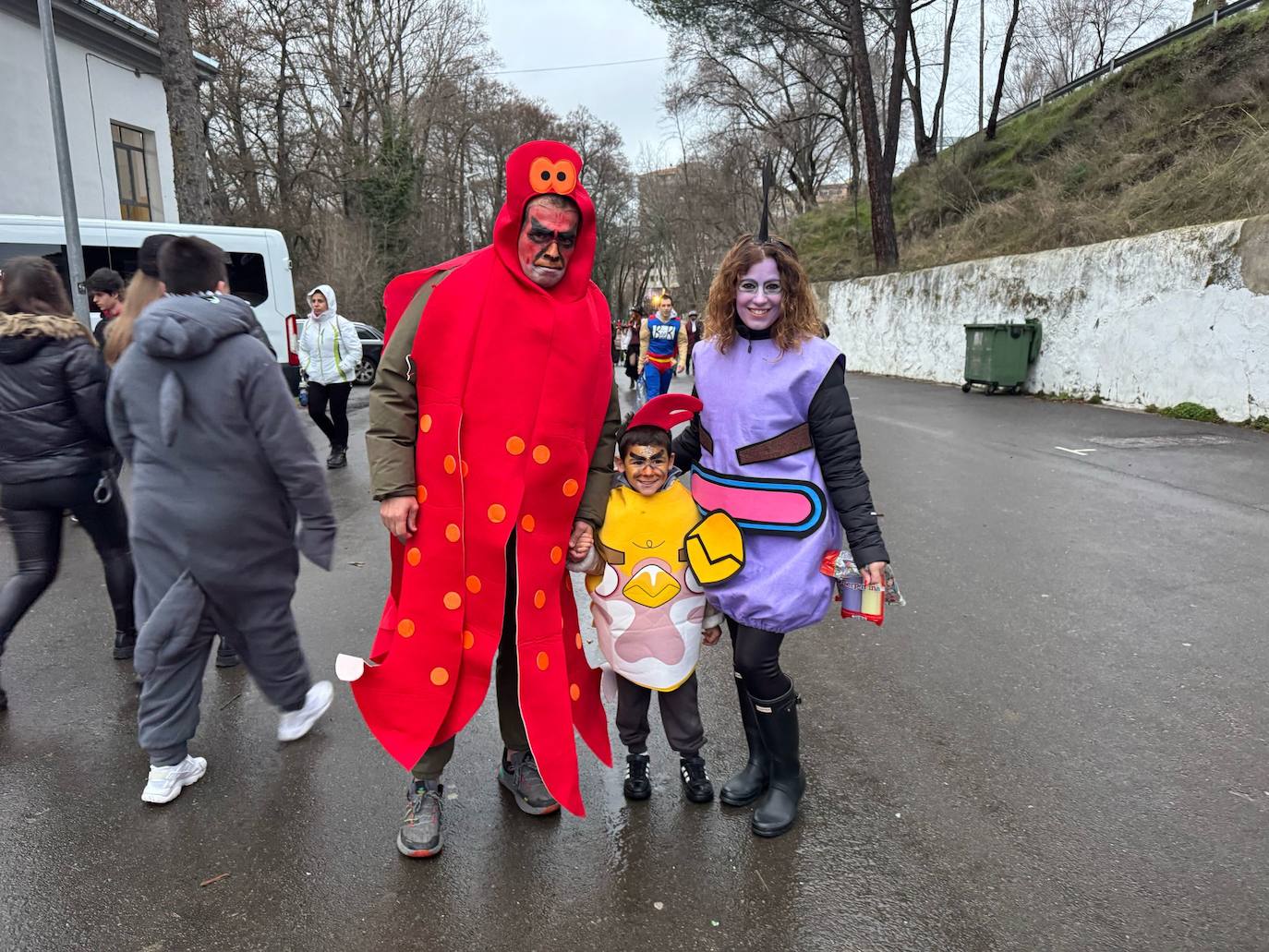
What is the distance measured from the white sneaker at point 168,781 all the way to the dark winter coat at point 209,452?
55 centimetres

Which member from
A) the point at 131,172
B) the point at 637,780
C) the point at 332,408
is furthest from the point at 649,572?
the point at 131,172

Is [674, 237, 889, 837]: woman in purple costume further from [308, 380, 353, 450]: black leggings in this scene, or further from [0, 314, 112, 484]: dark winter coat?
[308, 380, 353, 450]: black leggings

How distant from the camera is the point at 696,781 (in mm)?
2975

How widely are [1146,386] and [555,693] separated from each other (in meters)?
12.5

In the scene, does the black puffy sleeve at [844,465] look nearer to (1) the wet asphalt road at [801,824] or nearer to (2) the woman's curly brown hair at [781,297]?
(2) the woman's curly brown hair at [781,297]

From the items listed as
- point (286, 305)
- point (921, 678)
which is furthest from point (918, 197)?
point (921, 678)

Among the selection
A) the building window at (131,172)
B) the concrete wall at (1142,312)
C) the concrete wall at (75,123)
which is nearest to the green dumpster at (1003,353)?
Result: the concrete wall at (1142,312)

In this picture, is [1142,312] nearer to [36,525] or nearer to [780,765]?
[780,765]

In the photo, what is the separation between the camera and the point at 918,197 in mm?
28656

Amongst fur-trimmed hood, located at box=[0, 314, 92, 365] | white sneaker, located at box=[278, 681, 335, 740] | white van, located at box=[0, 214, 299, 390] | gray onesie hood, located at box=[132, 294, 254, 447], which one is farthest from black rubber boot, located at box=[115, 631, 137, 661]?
white van, located at box=[0, 214, 299, 390]

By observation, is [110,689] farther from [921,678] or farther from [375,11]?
[375,11]

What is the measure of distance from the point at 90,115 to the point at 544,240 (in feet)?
67.7

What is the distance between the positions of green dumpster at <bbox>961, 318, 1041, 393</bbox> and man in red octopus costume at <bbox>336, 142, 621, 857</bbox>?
45.9 feet

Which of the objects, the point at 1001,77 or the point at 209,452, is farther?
the point at 1001,77
